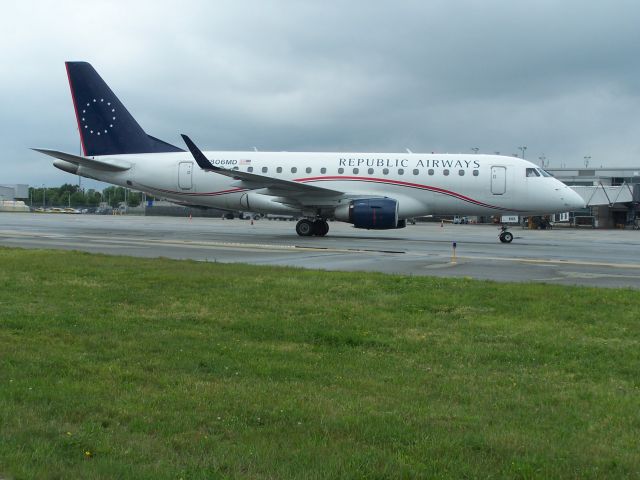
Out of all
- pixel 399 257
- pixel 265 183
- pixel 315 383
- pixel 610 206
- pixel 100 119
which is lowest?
pixel 315 383

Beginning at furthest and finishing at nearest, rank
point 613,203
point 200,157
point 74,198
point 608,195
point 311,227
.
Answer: point 74,198 < point 613,203 < point 608,195 < point 311,227 < point 200,157

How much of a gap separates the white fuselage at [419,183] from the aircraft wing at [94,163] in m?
4.05

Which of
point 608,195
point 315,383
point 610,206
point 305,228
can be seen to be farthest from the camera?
point 610,206

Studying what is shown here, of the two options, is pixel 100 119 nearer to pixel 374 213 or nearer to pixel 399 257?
pixel 374 213

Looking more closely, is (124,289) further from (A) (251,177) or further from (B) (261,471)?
(A) (251,177)

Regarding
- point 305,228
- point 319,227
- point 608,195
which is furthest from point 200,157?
point 608,195

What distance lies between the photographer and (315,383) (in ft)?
19.5

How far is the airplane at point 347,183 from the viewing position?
27156 mm

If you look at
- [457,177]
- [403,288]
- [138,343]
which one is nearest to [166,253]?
[403,288]

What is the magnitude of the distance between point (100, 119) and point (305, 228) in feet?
35.3

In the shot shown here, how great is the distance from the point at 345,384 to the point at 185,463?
213 centimetres

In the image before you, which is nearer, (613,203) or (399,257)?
(399,257)

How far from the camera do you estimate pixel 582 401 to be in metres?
5.57

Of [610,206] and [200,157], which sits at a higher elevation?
[200,157]
